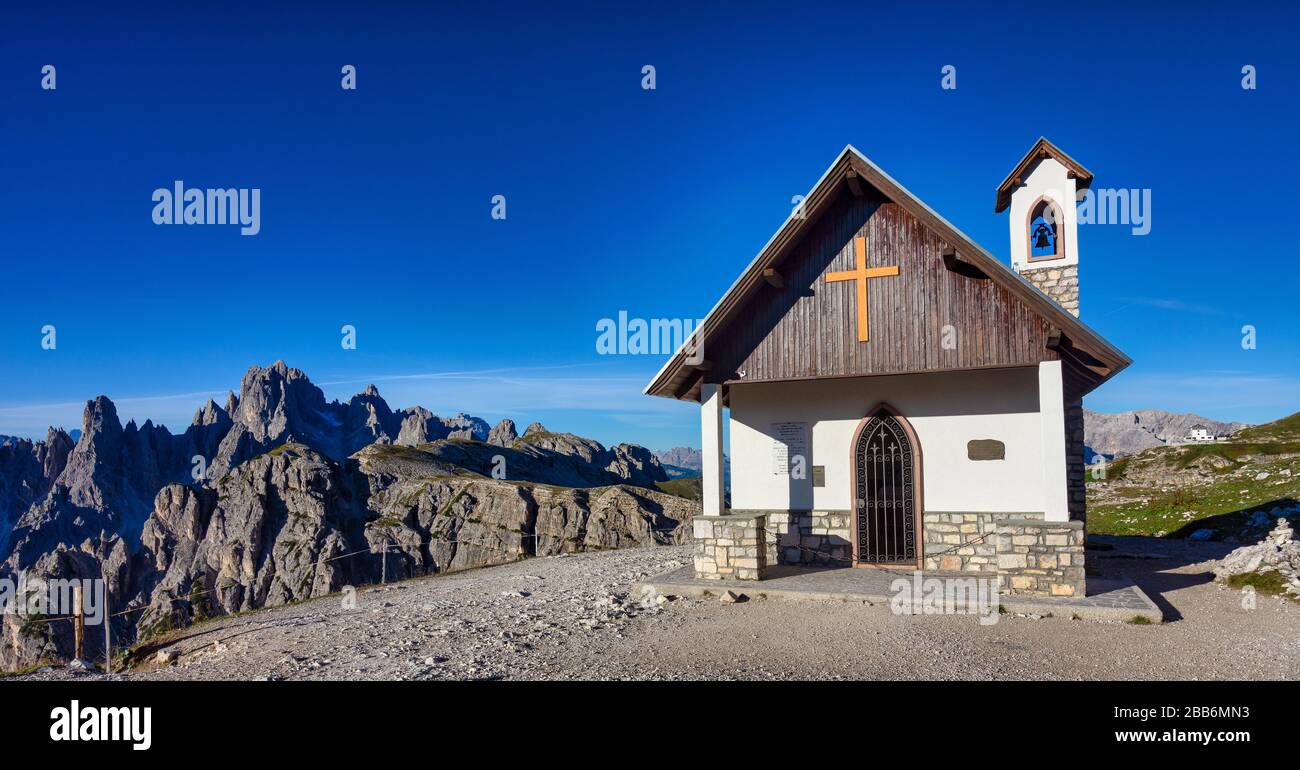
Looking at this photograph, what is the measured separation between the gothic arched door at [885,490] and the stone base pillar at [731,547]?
2309mm

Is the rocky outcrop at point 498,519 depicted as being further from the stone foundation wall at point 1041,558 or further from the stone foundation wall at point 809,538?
the stone foundation wall at point 1041,558

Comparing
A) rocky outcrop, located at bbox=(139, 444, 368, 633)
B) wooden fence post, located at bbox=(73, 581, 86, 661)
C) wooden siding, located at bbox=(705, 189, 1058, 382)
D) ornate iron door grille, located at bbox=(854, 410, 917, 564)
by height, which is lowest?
rocky outcrop, located at bbox=(139, 444, 368, 633)

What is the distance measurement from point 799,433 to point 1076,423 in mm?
6707

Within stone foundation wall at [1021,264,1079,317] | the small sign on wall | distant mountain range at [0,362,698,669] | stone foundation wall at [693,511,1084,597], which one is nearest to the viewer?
stone foundation wall at [693,511,1084,597]

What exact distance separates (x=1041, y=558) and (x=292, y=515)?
6669 cm

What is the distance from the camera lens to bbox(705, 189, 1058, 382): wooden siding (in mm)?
11180

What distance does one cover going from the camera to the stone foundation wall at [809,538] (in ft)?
43.5

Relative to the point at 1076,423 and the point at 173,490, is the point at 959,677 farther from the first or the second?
the point at 173,490

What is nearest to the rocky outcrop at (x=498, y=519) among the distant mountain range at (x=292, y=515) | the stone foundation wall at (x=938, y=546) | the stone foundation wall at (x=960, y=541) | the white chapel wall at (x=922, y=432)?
the distant mountain range at (x=292, y=515)

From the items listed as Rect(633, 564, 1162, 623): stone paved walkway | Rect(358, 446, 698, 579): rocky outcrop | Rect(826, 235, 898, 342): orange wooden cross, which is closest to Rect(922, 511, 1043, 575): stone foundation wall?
Rect(633, 564, 1162, 623): stone paved walkway

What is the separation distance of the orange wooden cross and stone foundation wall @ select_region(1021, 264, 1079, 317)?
4.68 meters

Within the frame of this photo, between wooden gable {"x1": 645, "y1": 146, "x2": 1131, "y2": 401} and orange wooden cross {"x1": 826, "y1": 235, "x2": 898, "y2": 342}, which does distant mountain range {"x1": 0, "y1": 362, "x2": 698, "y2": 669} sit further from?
orange wooden cross {"x1": 826, "y1": 235, "x2": 898, "y2": 342}
